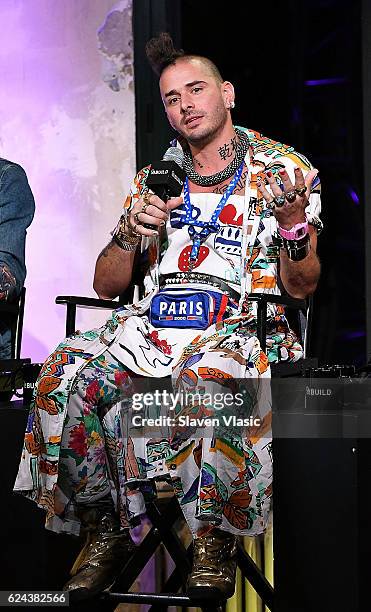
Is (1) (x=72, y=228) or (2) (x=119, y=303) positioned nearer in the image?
(2) (x=119, y=303)

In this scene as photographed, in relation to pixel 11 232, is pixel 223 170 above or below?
above

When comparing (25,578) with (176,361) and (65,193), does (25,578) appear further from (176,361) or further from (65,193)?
(65,193)

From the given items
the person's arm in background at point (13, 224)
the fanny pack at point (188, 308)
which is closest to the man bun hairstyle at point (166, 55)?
the fanny pack at point (188, 308)

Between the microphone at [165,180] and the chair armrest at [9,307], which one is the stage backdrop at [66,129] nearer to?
the chair armrest at [9,307]

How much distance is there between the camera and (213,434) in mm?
2312

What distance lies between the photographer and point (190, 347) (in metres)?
2.56

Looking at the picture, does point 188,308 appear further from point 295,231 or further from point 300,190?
point 300,190

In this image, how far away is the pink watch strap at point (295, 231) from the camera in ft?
8.63

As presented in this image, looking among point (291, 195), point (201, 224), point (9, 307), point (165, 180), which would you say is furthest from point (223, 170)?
point (9, 307)

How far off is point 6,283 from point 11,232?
0.26m

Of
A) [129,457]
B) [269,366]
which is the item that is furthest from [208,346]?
[129,457]

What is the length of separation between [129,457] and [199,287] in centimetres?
58

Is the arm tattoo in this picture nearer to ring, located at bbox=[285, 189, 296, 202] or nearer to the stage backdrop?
the stage backdrop

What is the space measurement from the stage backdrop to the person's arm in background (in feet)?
1.80
